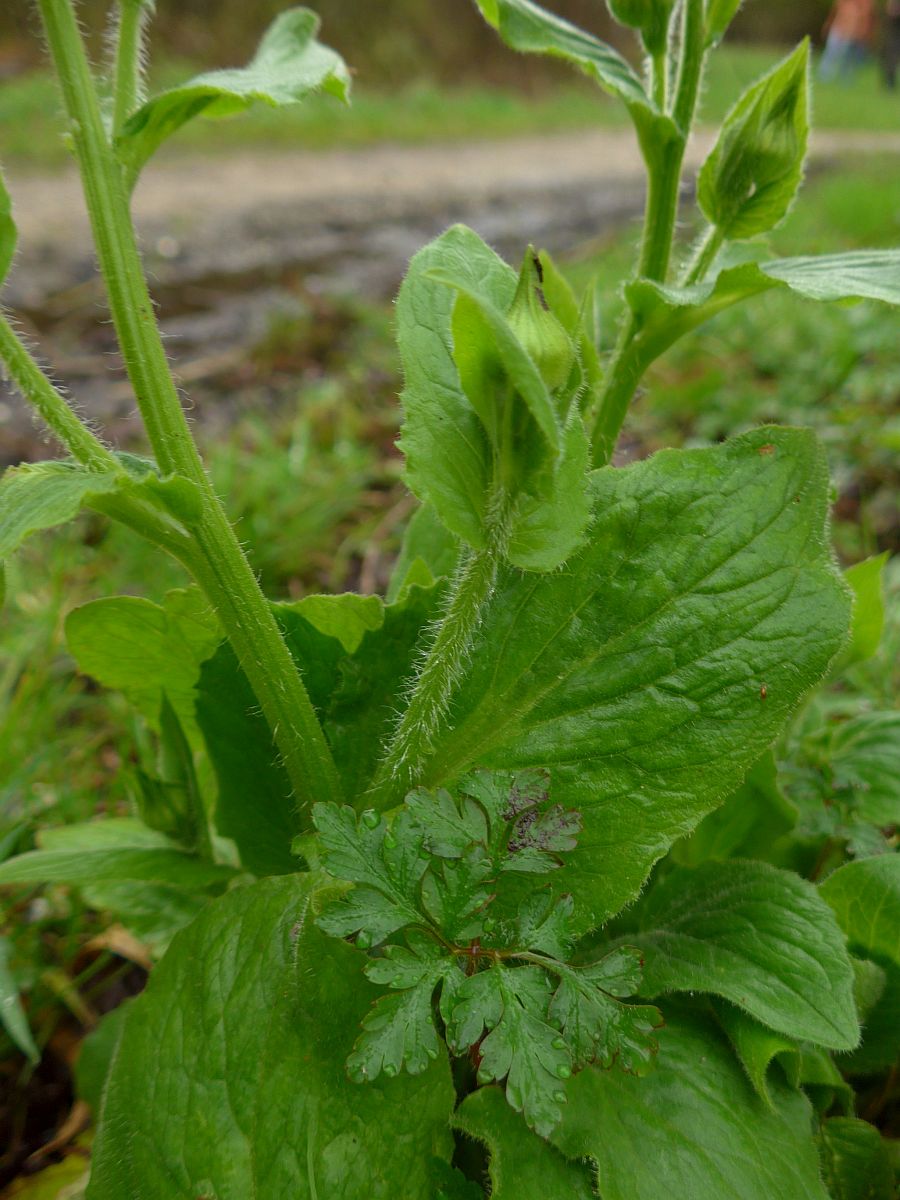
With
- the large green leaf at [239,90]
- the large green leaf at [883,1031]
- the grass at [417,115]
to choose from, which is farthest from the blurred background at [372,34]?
the large green leaf at [883,1031]

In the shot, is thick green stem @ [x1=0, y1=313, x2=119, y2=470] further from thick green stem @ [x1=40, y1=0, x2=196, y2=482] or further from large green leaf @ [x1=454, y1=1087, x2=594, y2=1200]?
large green leaf @ [x1=454, y1=1087, x2=594, y2=1200]

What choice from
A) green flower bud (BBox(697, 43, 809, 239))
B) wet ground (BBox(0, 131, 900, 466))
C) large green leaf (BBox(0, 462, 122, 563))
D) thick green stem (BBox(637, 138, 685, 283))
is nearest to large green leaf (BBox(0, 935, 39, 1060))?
large green leaf (BBox(0, 462, 122, 563))

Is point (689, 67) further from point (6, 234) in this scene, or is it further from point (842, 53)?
point (842, 53)

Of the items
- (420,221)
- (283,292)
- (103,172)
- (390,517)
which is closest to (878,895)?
(103,172)

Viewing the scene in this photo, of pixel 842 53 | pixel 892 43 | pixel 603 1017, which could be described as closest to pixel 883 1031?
pixel 603 1017

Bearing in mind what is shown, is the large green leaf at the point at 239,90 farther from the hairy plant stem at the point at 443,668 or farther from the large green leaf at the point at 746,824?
the large green leaf at the point at 746,824
